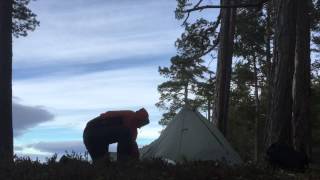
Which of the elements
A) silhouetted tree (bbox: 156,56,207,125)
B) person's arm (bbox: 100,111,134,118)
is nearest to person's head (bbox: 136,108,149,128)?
person's arm (bbox: 100,111,134,118)

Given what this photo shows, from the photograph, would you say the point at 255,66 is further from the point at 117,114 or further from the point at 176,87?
the point at 117,114

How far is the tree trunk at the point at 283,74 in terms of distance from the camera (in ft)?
43.6

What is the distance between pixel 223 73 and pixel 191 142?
8.70 metres

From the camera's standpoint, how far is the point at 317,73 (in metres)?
44.3

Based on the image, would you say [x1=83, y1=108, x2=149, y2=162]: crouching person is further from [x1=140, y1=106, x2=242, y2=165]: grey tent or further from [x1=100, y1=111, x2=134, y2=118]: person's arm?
[x1=140, y1=106, x2=242, y2=165]: grey tent

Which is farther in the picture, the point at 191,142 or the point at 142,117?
the point at 191,142

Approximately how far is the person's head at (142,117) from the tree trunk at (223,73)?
1034cm

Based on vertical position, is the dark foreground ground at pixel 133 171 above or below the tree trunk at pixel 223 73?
below

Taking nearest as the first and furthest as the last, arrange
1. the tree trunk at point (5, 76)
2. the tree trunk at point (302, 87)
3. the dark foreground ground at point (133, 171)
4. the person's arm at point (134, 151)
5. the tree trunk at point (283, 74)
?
1. the dark foreground ground at point (133, 171)
2. the person's arm at point (134, 151)
3. the tree trunk at point (283, 74)
4. the tree trunk at point (5, 76)
5. the tree trunk at point (302, 87)

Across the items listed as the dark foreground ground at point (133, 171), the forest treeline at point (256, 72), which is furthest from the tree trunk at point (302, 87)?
the dark foreground ground at point (133, 171)

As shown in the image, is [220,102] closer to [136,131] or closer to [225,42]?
[225,42]

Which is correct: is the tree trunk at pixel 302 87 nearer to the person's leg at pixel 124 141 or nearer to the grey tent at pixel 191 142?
the grey tent at pixel 191 142

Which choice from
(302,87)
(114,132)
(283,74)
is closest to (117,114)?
(114,132)

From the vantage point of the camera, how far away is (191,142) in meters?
14.7
